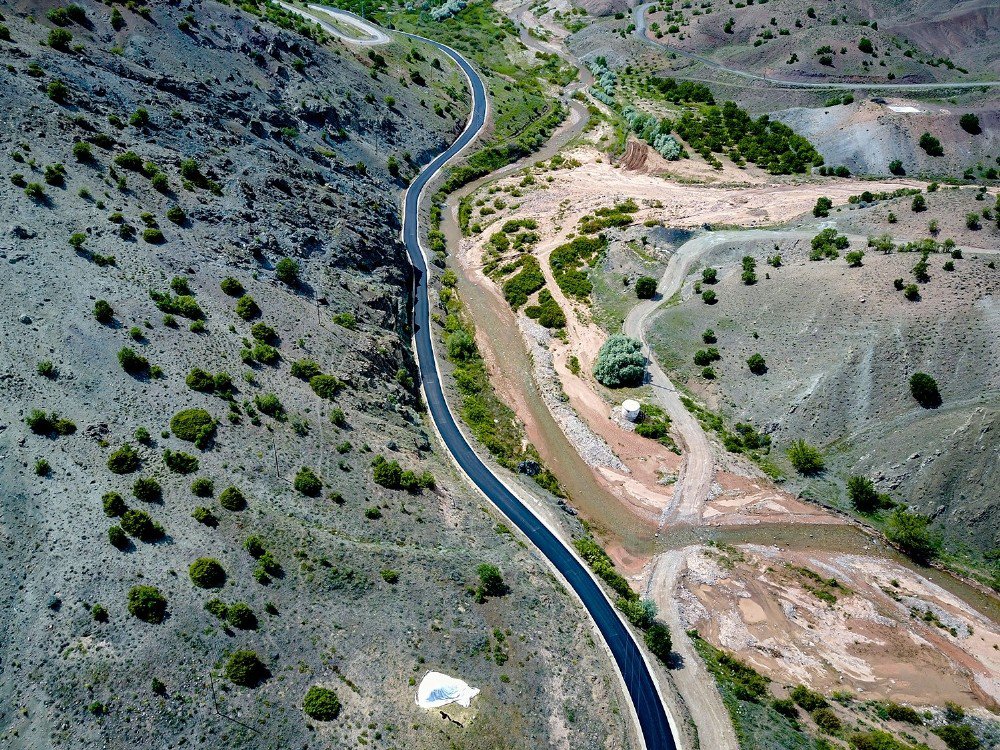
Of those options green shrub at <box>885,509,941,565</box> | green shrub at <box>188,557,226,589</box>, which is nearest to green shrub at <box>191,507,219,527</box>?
green shrub at <box>188,557,226,589</box>

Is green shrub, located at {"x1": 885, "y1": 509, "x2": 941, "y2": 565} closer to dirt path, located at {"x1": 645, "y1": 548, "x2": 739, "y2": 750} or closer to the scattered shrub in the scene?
dirt path, located at {"x1": 645, "y1": 548, "x2": 739, "y2": 750}

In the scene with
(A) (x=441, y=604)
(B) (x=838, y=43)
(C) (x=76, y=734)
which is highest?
(B) (x=838, y=43)

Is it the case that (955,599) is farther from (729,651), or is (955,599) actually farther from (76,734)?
(76,734)

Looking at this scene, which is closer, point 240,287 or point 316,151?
point 240,287

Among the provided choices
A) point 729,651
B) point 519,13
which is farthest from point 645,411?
point 519,13

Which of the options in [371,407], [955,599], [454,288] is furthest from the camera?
[454,288]

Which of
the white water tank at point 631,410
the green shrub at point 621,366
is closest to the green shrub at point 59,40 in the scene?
the green shrub at point 621,366
